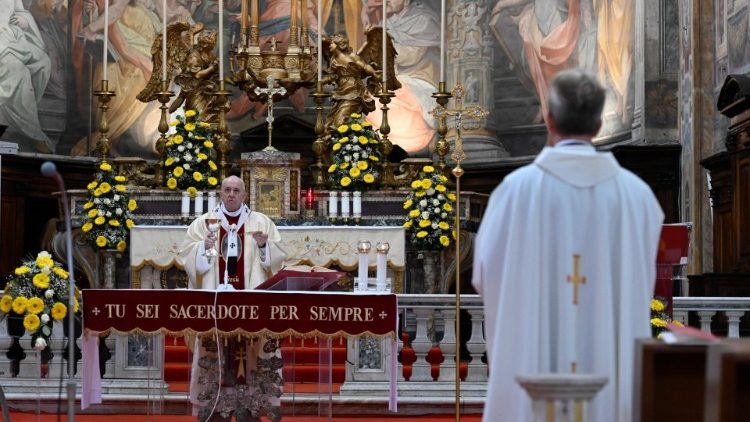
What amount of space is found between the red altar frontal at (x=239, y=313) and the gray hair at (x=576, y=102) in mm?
3731

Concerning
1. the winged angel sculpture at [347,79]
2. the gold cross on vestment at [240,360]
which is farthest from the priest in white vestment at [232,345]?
the winged angel sculpture at [347,79]

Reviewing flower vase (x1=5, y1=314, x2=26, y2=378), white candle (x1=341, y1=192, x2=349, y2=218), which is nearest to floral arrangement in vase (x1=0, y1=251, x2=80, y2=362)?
flower vase (x1=5, y1=314, x2=26, y2=378)

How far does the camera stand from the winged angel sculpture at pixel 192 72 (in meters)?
15.1

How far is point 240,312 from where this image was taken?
845 centimetres

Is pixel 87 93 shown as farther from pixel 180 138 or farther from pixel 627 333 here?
pixel 627 333

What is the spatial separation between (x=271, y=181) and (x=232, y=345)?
505 centimetres

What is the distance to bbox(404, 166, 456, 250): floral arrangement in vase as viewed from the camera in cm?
1362

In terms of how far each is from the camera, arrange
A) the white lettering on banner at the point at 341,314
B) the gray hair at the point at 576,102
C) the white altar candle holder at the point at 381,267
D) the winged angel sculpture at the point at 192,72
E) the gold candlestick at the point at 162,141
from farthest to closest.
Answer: the winged angel sculpture at the point at 192,72 → the gold candlestick at the point at 162,141 → the white altar candle holder at the point at 381,267 → the white lettering on banner at the point at 341,314 → the gray hair at the point at 576,102

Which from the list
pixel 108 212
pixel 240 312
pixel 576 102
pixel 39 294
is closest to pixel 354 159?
pixel 108 212

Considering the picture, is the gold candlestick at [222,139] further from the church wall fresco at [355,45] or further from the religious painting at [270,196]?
the church wall fresco at [355,45]

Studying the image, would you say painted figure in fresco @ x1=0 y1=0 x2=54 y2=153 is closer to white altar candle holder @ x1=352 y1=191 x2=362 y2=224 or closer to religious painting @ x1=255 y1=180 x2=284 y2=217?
religious painting @ x1=255 y1=180 x2=284 y2=217

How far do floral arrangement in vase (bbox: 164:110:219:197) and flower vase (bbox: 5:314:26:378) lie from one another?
10.4ft

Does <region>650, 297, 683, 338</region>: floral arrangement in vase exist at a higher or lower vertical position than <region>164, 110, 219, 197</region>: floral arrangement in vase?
lower

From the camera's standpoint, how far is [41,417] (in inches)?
404
